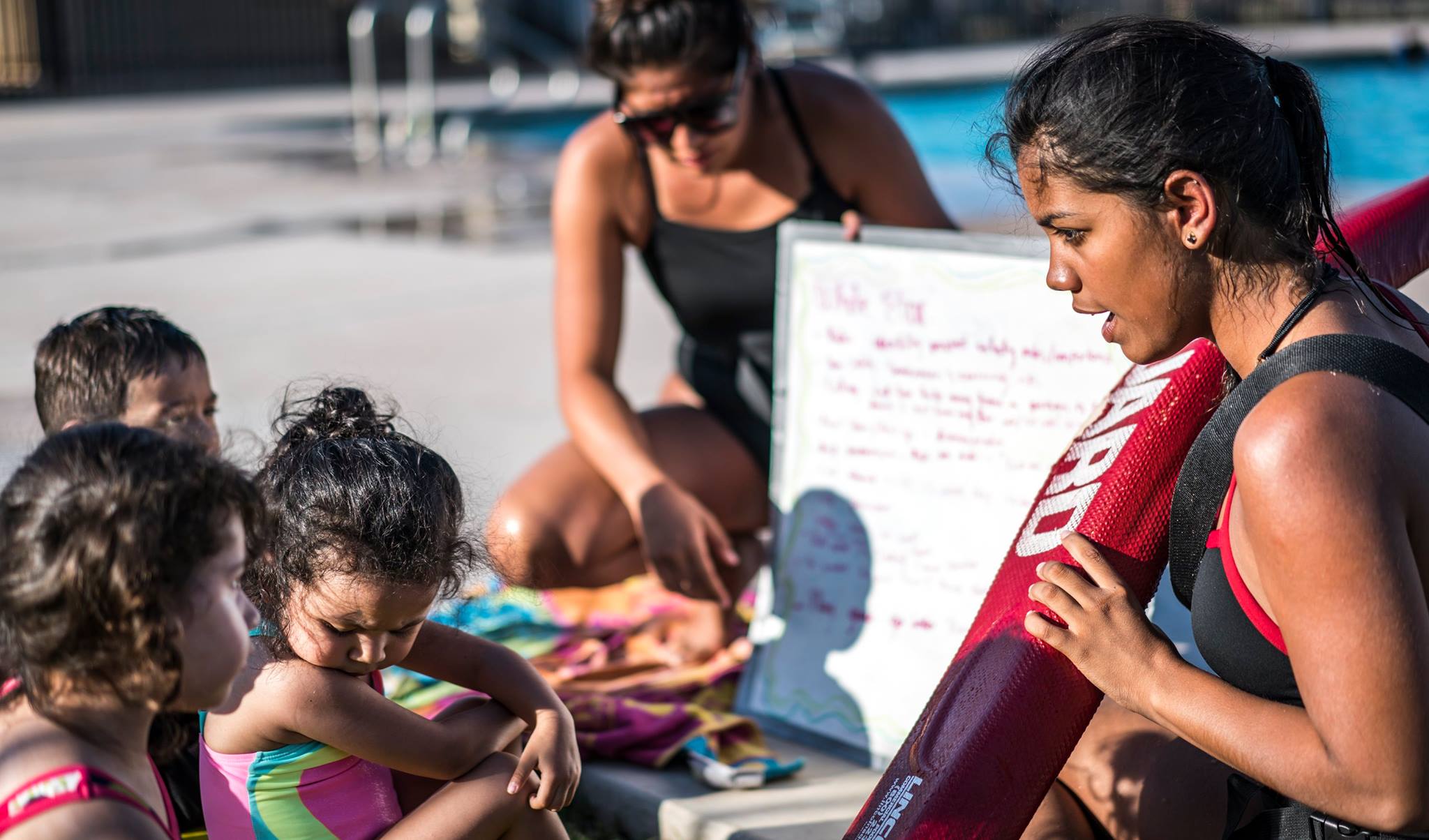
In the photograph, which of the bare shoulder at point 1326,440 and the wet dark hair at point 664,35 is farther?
the wet dark hair at point 664,35

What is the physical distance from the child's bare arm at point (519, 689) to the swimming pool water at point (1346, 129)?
24.6ft

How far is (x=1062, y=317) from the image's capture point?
2930mm

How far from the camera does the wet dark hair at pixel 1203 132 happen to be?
177 centimetres

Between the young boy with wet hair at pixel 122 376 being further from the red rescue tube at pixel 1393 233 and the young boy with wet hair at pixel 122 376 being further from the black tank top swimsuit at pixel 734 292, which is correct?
the red rescue tube at pixel 1393 233

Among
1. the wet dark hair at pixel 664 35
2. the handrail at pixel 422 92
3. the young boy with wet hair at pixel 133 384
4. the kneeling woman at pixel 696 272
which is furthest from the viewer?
the handrail at pixel 422 92

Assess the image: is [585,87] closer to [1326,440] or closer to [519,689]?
[519,689]

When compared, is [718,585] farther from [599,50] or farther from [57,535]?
[57,535]

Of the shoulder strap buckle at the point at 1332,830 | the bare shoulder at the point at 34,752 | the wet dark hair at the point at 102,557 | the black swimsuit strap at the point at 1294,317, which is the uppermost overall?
the black swimsuit strap at the point at 1294,317

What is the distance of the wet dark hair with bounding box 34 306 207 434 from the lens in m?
2.56

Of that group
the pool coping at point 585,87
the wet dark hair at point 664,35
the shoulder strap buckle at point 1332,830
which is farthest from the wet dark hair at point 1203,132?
the pool coping at point 585,87

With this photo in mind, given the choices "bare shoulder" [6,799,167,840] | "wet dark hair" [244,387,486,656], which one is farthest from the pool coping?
"bare shoulder" [6,799,167,840]

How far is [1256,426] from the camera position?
1638mm

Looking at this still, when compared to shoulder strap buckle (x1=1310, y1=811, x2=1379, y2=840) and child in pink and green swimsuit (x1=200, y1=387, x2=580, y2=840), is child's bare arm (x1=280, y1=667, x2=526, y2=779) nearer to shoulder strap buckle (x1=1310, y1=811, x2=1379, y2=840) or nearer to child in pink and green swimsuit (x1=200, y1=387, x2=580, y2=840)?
child in pink and green swimsuit (x1=200, y1=387, x2=580, y2=840)

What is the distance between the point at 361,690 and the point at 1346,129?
38.3ft
